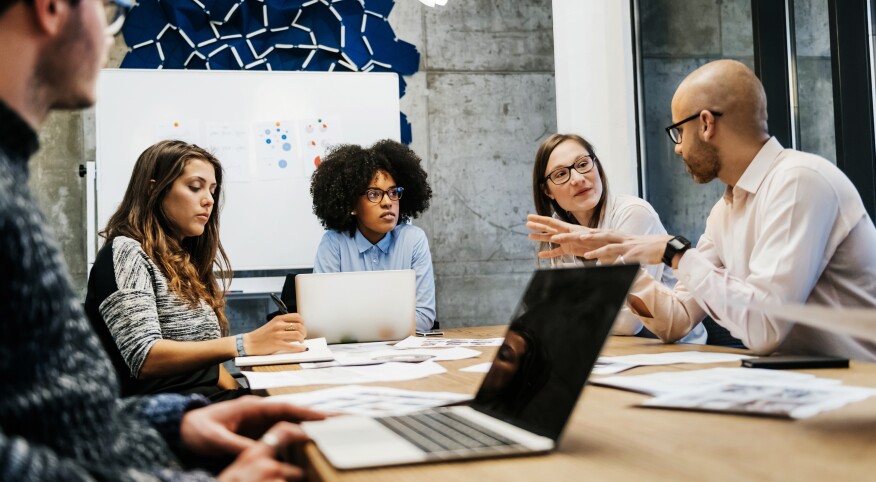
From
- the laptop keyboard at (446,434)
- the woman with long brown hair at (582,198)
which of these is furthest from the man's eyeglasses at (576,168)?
the laptop keyboard at (446,434)

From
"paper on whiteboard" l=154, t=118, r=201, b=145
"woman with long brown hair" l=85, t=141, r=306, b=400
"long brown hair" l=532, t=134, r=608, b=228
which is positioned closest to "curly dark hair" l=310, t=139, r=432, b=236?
"paper on whiteboard" l=154, t=118, r=201, b=145

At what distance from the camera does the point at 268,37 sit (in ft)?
15.5

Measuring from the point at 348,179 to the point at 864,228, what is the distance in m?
2.51

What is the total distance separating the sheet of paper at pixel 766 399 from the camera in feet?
3.01

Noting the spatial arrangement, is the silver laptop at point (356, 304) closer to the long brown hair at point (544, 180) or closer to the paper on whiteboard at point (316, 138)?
the long brown hair at point (544, 180)

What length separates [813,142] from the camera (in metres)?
3.55

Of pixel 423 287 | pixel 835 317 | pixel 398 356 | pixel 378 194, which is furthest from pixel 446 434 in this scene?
pixel 378 194

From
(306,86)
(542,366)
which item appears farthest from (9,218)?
(306,86)

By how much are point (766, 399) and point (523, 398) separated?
1.09 ft

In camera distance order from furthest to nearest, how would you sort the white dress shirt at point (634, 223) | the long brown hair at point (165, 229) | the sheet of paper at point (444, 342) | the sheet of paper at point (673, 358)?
1. the white dress shirt at point (634, 223)
2. the long brown hair at point (165, 229)
3. the sheet of paper at point (444, 342)
4. the sheet of paper at point (673, 358)

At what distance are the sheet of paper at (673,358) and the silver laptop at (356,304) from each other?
0.91 meters

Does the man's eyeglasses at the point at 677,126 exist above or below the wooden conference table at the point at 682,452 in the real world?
above

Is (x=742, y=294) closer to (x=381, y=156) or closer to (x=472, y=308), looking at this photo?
(x=381, y=156)

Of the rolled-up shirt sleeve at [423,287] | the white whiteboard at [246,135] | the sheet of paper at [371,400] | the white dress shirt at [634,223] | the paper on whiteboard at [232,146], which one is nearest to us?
the sheet of paper at [371,400]
